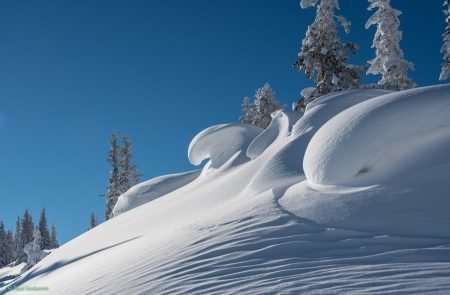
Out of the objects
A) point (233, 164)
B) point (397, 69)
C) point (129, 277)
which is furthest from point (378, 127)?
point (397, 69)

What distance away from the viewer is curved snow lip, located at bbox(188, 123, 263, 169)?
12.8 metres

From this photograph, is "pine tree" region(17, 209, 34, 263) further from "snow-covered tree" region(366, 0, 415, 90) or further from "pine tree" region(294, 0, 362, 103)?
"snow-covered tree" region(366, 0, 415, 90)

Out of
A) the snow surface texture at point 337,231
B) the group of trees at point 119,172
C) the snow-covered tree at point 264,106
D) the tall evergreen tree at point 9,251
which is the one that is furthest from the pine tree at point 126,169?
the tall evergreen tree at point 9,251

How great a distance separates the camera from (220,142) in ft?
43.8

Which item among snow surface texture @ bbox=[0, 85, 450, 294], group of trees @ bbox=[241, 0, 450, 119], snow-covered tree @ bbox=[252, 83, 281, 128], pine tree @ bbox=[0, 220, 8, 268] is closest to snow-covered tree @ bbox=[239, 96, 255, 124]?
snow-covered tree @ bbox=[252, 83, 281, 128]

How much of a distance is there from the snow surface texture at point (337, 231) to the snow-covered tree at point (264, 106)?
24679mm

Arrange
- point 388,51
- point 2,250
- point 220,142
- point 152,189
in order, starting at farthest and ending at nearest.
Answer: point 2,250 → point 388,51 → point 152,189 → point 220,142

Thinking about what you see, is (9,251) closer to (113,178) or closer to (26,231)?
(26,231)

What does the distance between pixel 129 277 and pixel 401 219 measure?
288 centimetres

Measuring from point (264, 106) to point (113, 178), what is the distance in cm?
1353

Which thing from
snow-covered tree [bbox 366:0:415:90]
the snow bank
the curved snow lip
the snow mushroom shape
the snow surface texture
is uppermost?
snow-covered tree [bbox 366:0:415:90]

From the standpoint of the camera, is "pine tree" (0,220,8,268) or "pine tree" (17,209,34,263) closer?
"pine tree" (0,220,8,268)

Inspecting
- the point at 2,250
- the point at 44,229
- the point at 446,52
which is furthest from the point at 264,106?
the point at 2,250

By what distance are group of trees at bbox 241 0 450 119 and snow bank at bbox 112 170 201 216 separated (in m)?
6.90
